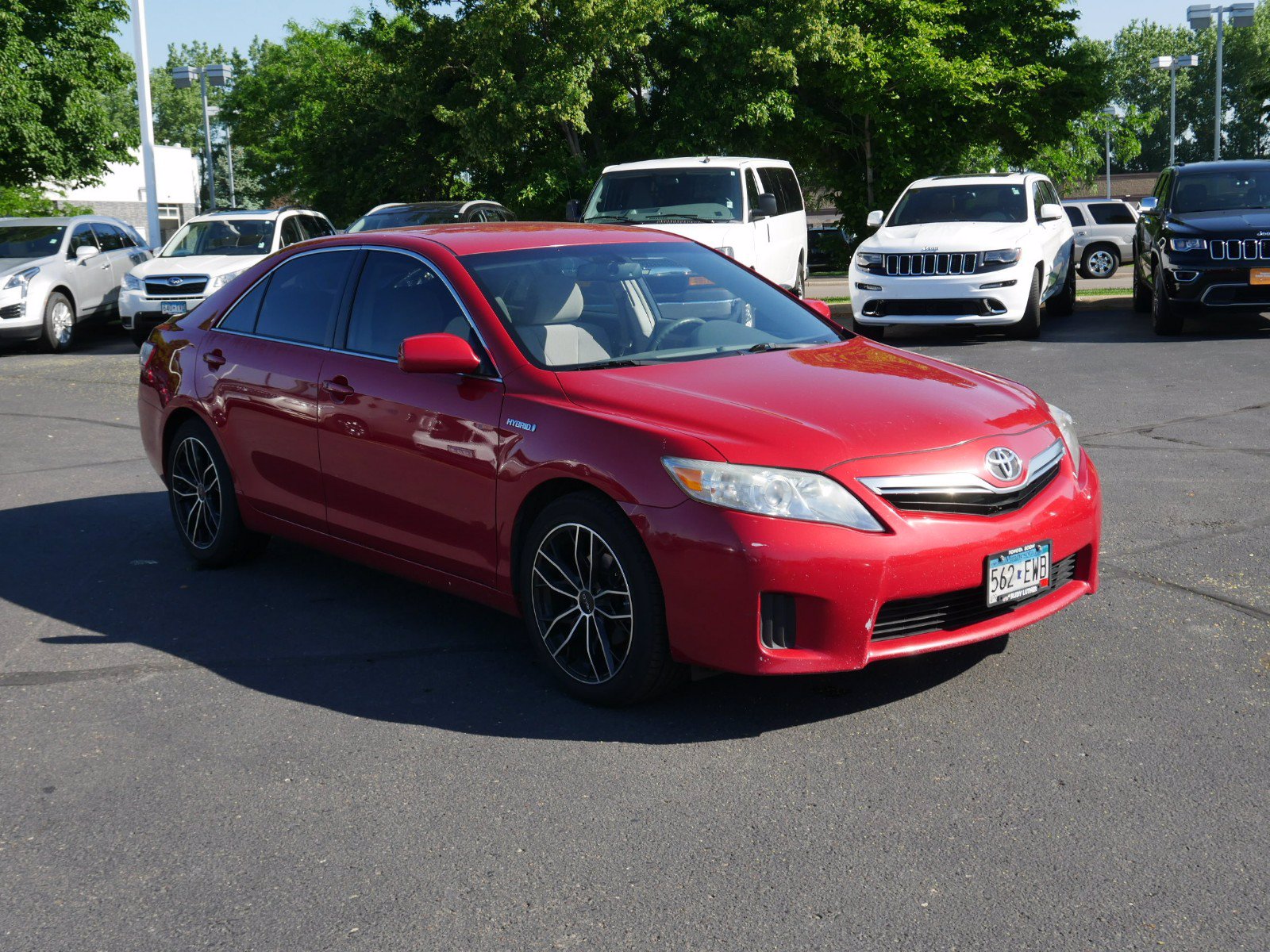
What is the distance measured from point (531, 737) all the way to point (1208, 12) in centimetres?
3653

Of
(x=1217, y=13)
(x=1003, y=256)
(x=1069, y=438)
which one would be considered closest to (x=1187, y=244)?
(x=1003, y=256)

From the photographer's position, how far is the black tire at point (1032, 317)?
15.4 meters

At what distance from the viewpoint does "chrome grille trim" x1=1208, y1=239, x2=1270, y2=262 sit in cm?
1444

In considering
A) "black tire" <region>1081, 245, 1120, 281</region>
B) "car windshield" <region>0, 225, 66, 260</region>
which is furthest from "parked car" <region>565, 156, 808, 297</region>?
"black tire" <region>1081, 245, 1120, 281</region>

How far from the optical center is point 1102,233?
27.8 m

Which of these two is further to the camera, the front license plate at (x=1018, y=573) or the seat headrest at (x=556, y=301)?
the seat headrest at (x=556, y=301)

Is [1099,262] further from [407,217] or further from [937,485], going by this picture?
[937,485]

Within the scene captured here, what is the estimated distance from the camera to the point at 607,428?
14.6 ft

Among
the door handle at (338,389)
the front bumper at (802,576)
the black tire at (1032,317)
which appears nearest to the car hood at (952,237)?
the black tire at (1032,317)

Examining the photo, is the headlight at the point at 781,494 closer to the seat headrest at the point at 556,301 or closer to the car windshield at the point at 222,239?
the seat headrest at the point at 556,301

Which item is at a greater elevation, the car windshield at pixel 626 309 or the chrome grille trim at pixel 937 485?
the car windshield at pixel 626 309

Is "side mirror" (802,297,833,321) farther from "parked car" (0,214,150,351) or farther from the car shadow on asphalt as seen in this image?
"parked car" (0,214,150,351)

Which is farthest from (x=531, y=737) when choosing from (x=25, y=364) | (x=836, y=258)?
(x=836, y=258)

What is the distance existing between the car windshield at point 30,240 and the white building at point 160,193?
44224 mm
